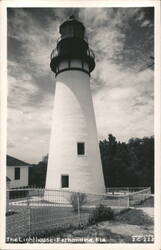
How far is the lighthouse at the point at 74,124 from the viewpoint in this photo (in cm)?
850

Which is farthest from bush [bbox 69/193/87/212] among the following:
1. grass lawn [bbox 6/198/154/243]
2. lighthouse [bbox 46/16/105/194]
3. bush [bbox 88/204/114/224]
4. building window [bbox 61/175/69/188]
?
building window [bbox 61/175/69/188]

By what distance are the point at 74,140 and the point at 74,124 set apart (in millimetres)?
633

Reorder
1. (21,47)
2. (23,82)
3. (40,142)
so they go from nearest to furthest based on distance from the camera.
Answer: (21,47), (23,82), (40,142)

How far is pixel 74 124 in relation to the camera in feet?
28.7

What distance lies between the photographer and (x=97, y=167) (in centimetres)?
894

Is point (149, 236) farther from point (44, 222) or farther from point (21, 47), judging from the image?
point (21, 47)

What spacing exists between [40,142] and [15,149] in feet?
5.44

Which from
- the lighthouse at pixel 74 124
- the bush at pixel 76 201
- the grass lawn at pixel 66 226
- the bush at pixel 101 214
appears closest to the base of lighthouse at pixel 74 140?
the lighthouse at pixel 74 124

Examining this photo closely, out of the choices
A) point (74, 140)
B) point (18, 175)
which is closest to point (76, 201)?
point (74, 140)

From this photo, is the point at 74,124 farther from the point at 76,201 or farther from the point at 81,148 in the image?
the point at 76,201

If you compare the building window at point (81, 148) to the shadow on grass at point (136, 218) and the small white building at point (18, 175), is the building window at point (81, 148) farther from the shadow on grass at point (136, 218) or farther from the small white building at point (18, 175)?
the small white building at point (18, 175)

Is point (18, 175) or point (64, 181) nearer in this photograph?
point (64, 181)

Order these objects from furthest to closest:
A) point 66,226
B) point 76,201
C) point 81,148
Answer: point 81,148 < point 76,201 < point 66,226

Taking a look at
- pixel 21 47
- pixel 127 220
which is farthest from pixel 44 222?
pixel 21 47
